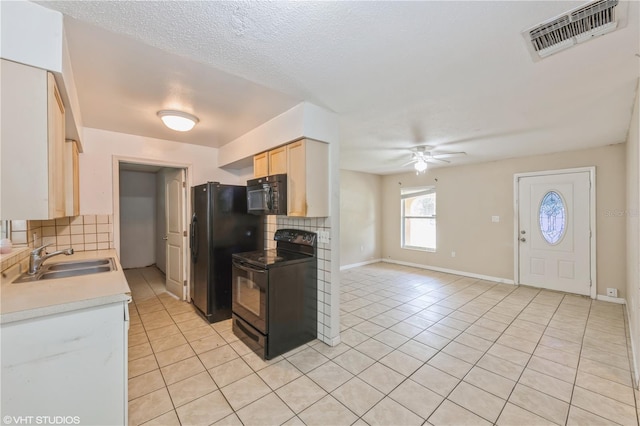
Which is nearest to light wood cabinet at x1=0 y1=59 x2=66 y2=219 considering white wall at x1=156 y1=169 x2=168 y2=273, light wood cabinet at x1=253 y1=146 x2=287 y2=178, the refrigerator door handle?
light wood cabinet at x1=253 y1=146 x2=287 y2=178

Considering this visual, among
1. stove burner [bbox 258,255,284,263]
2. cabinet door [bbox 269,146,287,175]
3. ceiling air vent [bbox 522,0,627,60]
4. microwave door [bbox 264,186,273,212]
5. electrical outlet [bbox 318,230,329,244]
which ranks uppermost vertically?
ceiling air vent [bbox 522,0,627,60]

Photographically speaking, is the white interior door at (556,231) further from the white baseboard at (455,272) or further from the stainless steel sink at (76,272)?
the stainless steel sink at (76,272)

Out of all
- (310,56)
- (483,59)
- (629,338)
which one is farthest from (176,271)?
(629,338)

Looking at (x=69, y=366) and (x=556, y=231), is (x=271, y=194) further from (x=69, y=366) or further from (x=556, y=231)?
(x=556, y=231)

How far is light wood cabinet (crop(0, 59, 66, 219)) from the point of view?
49.0 inches

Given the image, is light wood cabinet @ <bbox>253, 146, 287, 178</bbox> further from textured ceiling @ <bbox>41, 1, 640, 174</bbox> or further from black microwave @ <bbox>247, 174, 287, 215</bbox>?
textured ceiling @ <bbox>41, 1, 640, 174</bbox>

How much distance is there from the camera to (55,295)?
1425 millimetres

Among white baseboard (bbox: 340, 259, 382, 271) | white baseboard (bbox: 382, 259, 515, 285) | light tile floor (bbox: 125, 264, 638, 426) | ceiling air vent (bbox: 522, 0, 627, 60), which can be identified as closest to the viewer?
ceiling air vent (bbox: 522, 0, 627, 60)

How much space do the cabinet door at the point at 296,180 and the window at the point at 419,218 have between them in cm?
441

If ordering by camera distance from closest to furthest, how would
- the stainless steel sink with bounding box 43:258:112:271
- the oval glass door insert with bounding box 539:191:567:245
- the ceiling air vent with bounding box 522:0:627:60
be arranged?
the ceiling air vent with bounding box 522:0:627:60 → the stainless steel sink with bounding box 43:258:112:271 → the oval glass door insert with bounding box 539:191:567:245

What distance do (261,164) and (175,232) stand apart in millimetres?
2005

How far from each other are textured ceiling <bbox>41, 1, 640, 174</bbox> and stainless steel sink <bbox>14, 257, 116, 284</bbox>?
144 cm

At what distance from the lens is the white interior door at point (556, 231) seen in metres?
4.19

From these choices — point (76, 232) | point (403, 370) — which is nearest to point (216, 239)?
point (76, 232)
